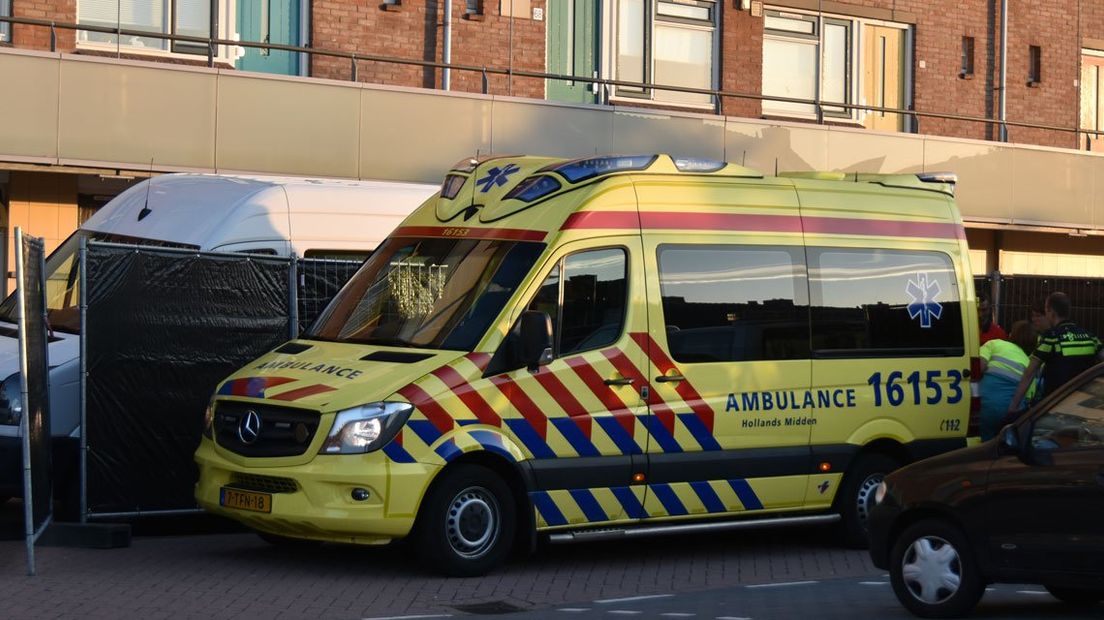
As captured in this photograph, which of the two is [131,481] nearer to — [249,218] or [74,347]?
[74,347]

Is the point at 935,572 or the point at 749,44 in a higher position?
the point at 749,44

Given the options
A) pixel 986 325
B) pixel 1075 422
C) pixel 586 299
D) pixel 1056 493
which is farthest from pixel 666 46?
pixel 1056 493

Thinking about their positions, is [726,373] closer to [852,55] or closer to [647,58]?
[647,58]

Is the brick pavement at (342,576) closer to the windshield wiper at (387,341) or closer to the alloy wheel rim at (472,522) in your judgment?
the alloy wheel rim at (472,522)

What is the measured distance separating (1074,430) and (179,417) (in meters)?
6.27

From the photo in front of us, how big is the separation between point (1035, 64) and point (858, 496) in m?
18.5

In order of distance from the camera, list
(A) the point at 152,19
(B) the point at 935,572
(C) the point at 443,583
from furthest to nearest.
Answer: (A) the point at 152,19
(C) the point at 443,583
(B) the point at 935,572

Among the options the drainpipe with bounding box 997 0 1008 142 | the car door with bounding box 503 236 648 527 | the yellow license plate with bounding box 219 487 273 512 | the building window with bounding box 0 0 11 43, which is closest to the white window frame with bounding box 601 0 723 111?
the drainpipe with bounding box 997 0 1008 142

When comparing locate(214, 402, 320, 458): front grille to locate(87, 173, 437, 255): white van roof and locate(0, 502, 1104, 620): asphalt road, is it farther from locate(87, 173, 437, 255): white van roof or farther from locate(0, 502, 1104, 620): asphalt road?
locate(87, 173, 437, 255): white van roof

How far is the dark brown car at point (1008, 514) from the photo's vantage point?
8.26 meters

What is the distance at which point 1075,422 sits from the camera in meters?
8.46

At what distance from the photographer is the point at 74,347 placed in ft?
38.7

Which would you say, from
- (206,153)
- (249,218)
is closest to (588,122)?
(206,153)

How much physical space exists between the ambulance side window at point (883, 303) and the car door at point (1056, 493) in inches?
125
